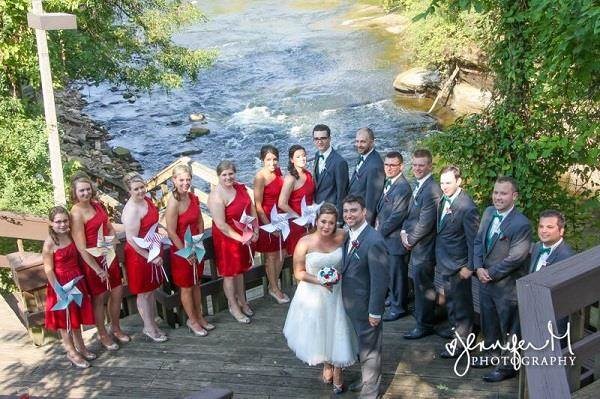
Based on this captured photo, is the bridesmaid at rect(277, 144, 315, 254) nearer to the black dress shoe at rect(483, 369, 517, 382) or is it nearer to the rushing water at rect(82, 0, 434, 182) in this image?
the black dress shoe at rect(483, 369, 517, 382)

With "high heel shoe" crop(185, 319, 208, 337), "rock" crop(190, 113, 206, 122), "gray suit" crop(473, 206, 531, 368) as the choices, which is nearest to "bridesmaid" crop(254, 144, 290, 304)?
"high heel shoe" crop(185, 319, 208, 337)

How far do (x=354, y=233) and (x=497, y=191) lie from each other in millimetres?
1150

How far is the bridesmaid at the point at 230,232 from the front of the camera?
259 inches

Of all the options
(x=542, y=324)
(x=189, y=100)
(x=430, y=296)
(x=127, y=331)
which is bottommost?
(x=189, y=100)

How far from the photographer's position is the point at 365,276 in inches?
210

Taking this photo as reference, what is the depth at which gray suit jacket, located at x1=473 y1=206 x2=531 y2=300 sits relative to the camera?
540 cm

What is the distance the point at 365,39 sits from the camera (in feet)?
101

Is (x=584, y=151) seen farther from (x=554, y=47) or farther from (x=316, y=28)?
(x=316, y=28)

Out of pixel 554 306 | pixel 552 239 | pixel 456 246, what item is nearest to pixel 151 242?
pixel 456 246

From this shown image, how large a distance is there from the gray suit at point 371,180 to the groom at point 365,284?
1835 millimetres

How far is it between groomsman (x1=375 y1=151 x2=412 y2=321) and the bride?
4.25ft

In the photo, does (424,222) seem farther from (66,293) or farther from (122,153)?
(122,153)

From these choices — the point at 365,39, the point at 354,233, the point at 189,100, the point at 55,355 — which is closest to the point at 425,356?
the point at 354,233

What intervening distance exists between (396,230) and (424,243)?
40 centimetres
